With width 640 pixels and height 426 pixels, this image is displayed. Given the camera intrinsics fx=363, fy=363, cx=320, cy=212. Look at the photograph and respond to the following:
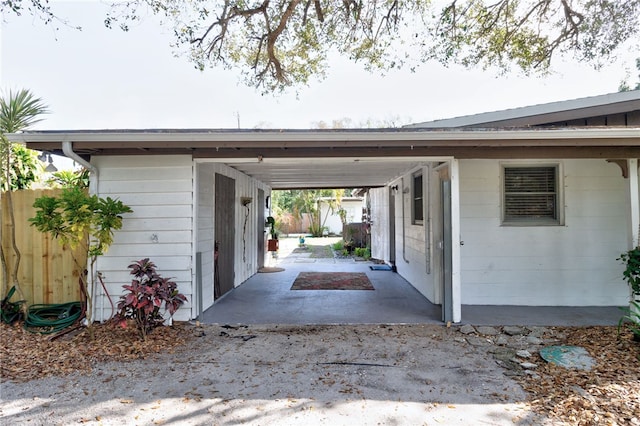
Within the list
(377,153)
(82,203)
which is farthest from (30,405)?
(377,153)

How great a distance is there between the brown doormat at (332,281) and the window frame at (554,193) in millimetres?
2754

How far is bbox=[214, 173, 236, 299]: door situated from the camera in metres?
6.11

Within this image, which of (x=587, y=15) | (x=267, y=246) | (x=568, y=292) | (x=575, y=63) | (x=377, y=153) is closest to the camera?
(x=377, y=153)

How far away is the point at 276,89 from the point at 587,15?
7378 mm

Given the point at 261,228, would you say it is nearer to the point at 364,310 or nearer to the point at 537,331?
the point at 364,310

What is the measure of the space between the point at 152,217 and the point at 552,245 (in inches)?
229

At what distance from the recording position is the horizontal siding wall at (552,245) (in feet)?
18.0

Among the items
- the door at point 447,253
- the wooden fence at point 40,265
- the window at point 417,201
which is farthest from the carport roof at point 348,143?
the window at point 417,201

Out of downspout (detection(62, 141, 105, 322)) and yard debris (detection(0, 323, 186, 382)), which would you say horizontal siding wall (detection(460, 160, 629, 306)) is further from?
downspout (detection(62, 141, 105, 322))

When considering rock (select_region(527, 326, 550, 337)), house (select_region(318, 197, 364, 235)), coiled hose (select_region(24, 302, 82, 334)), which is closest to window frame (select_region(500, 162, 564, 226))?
rock (select_region(527, 326, 550, 337))

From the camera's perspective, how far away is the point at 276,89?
10023 mm

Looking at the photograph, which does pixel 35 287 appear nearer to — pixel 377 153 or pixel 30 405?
pixel 30 405

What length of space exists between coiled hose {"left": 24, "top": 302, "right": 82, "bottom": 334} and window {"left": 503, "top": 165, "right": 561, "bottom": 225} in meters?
6.20

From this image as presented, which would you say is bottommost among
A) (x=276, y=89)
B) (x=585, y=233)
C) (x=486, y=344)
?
(x=486, y=344)
